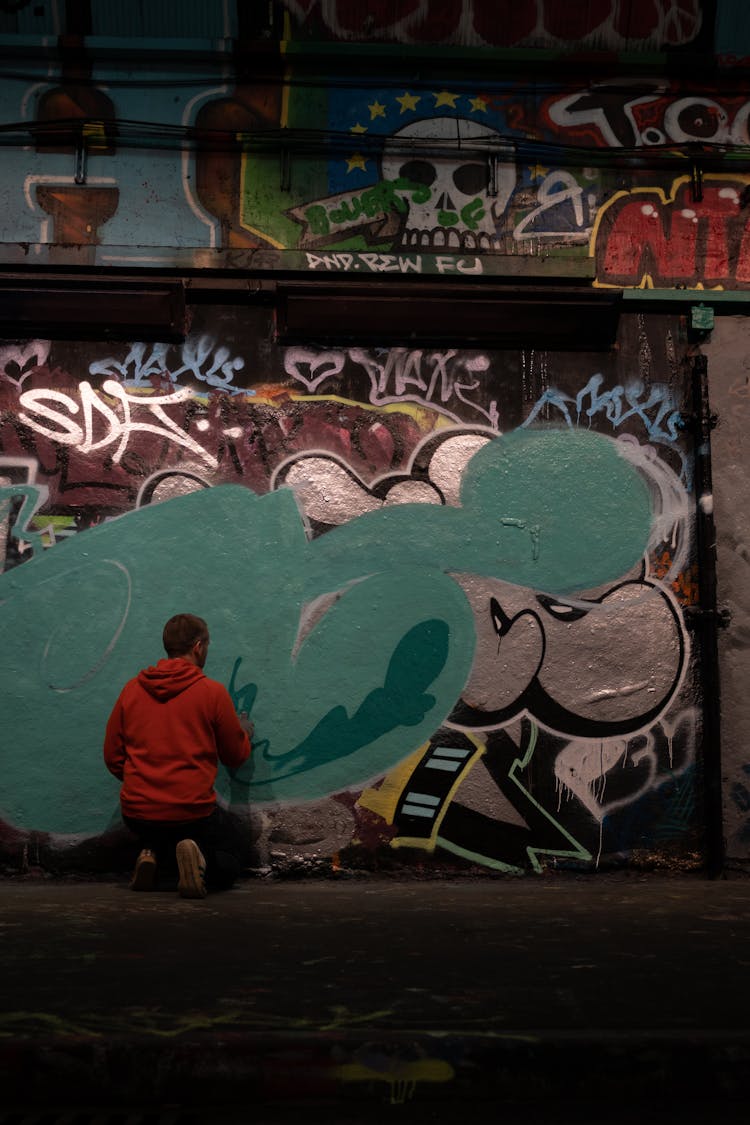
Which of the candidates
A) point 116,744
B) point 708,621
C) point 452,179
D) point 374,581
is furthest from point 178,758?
point 452,179

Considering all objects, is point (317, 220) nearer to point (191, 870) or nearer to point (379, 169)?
point (379, 169)

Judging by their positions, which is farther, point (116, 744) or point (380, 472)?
point (380, 472)

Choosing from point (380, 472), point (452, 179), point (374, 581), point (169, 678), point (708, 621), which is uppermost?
point (452, 179)

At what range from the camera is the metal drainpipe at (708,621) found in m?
5.73

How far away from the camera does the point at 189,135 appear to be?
613 centimetres

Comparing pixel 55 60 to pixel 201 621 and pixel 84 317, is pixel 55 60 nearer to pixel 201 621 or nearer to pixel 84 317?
pixel 84 317

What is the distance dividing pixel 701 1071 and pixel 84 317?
198 inches

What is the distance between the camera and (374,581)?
5.89 m

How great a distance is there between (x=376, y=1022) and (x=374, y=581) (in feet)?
10.7

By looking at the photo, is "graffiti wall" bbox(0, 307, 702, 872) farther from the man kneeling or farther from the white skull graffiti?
the white skull graffiti

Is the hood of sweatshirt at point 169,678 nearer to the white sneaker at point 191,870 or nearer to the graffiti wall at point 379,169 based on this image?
the white sneaker at point 191,870

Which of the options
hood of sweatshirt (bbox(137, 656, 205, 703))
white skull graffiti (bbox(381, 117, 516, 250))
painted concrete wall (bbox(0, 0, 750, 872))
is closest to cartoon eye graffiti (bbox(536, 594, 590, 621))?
painted concrete wall (bbox(0, 0, 750, 872))

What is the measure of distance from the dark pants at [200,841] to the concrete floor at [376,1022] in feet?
2.88

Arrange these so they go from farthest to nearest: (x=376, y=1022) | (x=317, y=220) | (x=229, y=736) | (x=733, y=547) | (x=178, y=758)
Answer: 1. (x=317, y=220)
2. (x=733, y=547)
3. (x=229, y=736)
4. (x=178, y=758)
5. (x=376, y=1022)
